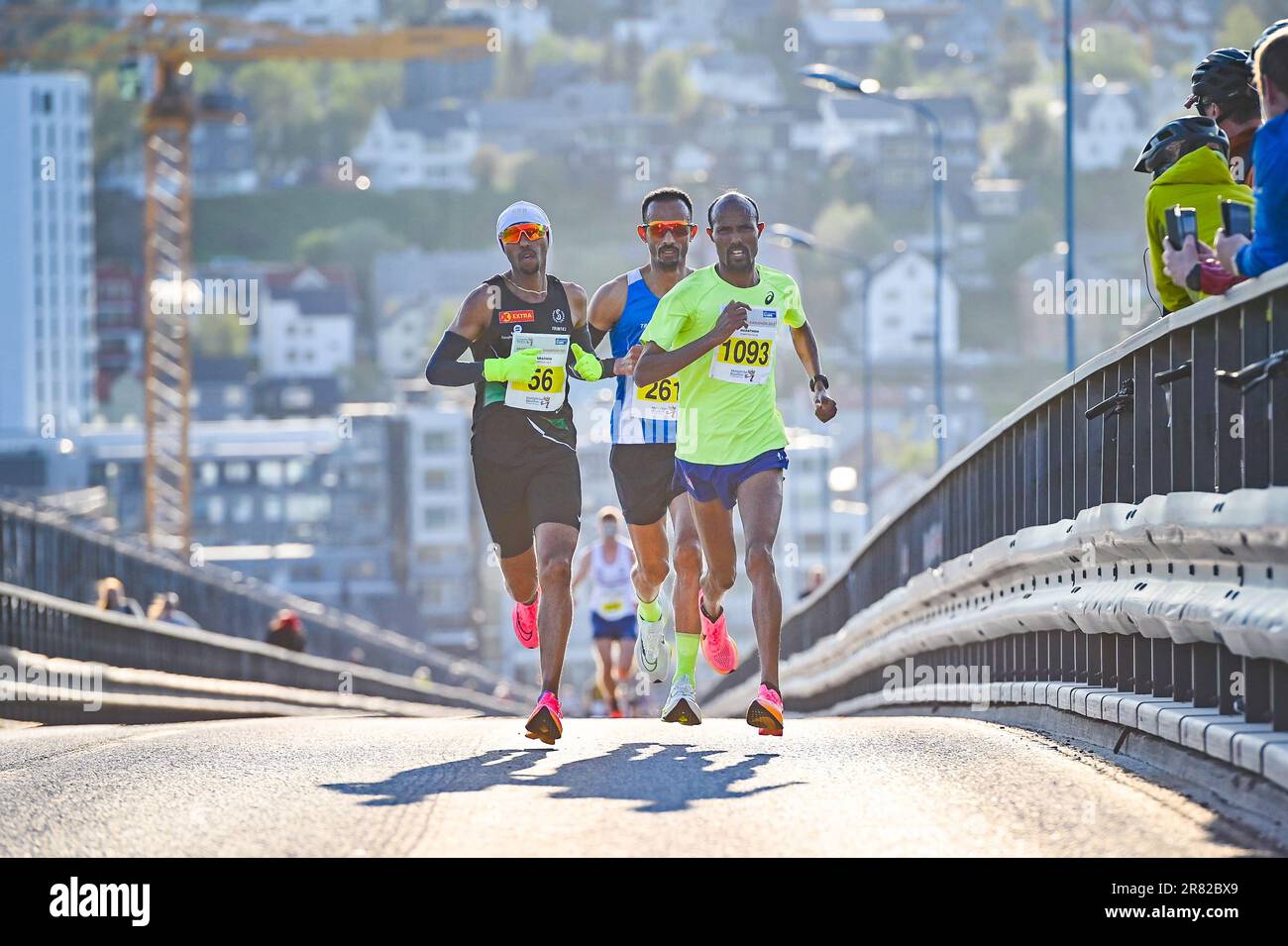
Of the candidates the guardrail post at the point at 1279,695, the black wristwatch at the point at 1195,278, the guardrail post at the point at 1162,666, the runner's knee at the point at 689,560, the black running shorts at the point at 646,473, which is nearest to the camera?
the guardrail post at the point at 1279,695

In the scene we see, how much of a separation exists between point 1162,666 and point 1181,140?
1.84 metres

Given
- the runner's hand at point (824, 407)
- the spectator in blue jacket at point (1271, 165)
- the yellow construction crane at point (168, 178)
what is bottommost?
the runner's hand at point (824, 407)

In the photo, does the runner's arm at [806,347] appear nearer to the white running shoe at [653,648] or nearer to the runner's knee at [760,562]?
the runner's knee at [760,562]

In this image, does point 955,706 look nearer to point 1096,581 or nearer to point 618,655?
point 1096,581

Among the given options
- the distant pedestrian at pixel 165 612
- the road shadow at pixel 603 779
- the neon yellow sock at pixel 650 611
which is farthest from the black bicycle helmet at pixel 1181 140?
the distant pedestrian at pixel 165 612

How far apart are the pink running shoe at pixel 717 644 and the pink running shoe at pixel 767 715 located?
1.85 m

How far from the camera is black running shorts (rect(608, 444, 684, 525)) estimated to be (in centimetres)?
1216

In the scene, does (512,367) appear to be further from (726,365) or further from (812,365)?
(812,365)

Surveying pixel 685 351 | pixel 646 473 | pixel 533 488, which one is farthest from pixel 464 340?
pixel 646 473

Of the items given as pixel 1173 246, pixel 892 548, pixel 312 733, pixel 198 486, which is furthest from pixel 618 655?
pixel 198 486

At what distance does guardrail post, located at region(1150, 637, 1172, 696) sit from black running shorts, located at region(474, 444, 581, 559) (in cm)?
288

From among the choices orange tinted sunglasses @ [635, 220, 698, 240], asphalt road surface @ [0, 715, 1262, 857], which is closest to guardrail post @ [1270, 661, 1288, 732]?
asphalt road surface @ [0, 715, 1262, 857]

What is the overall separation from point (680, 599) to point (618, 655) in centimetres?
740

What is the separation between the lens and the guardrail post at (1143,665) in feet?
27.3
